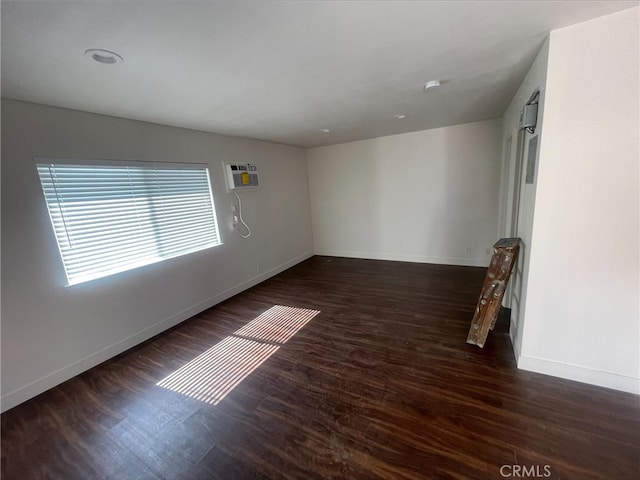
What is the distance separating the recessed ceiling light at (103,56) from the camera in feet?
4.45

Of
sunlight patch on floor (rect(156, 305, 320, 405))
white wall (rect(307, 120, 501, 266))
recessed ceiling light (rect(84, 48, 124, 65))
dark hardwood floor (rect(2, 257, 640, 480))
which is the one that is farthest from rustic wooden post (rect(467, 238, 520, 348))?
recessed ceiling light (rect(84, 48, 124, 65))

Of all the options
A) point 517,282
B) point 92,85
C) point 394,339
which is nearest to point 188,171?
point 92,85

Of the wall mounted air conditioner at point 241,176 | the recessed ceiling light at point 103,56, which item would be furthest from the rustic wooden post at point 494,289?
the wall mounted air conditioner at point 241,176

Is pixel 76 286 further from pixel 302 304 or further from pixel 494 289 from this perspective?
pixel 494 289

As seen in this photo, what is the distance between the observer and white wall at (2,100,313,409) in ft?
6.32

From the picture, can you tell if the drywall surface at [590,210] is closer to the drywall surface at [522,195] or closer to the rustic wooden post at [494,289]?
the drywall surface at [522,195]

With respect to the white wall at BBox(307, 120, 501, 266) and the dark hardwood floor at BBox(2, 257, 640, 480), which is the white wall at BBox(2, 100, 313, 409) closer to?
the dark hardwood floor at BBox(2, 257, 640, 480)

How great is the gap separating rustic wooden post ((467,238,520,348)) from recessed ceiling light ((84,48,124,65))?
307 centimetres

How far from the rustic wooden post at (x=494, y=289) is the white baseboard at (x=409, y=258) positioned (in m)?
2.25

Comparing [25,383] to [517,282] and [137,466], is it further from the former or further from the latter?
[517,282]

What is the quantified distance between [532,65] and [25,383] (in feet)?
15.5

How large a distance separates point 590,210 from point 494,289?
91 centimetres

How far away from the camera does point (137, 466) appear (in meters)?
1.48

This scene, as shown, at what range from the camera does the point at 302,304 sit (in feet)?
11.2
